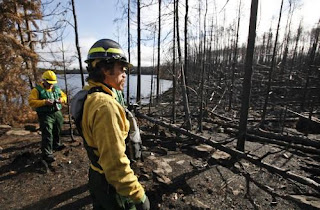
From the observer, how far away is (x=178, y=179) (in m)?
4.52

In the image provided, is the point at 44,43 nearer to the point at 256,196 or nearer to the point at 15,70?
the point at 15,70

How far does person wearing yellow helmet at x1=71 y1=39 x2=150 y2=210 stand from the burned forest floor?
215 centimetres

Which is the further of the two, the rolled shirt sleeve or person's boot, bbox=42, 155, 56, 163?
person's boot, bbox=42, 155, 56, 163

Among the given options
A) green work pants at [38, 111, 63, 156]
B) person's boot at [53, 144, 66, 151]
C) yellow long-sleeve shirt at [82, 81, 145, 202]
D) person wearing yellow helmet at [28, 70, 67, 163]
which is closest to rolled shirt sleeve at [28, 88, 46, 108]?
person wearing yellow helmet at [28, 70, 67, 163]

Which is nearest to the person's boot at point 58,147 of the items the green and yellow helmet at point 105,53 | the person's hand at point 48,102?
the person's hand at point 48,102

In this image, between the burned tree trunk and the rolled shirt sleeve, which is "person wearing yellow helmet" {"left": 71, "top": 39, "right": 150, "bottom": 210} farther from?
the burned tree trunk

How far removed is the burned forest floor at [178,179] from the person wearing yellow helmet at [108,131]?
84.7 inches

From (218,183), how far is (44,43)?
42.2 feet

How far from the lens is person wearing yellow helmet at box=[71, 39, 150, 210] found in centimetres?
146

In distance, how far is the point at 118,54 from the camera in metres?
1.91

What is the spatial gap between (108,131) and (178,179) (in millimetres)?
3610

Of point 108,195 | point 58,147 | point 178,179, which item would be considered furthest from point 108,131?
point 58,147

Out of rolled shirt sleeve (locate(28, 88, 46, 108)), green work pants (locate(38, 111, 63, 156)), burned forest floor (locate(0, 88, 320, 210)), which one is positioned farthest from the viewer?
green work pants (locate(38, 111, 63, 156))

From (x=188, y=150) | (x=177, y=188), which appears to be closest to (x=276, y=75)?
(x=188, y=150)
